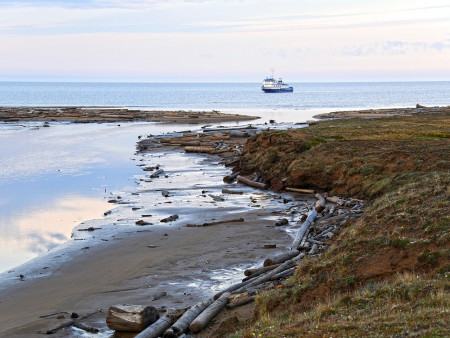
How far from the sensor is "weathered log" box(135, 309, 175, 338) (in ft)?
29.5

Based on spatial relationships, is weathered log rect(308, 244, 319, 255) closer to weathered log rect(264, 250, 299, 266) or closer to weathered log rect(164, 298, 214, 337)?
weathered log rect(264, 250, 299, 266)

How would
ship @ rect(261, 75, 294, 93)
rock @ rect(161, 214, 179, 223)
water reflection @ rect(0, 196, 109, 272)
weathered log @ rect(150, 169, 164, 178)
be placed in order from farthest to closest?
1. ship @ rect(261, 75, 294, 93)
2. weathered log @ rect(150, 169, 164, 178)
3. rock @ rect(161, 214, 179, 223)
4. water reflection @ rect(0, 196, 109, 272)

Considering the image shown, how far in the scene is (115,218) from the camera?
18.5 metres

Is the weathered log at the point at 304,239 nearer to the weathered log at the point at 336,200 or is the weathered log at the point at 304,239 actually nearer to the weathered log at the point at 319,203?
the weathered log at the point at 319,203

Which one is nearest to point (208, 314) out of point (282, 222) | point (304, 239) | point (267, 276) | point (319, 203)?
point (267, 276)

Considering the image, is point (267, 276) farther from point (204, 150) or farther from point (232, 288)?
point (204, 150)

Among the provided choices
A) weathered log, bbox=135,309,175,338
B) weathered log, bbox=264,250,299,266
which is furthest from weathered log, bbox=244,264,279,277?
weathered log, bbox=135,309,175,338

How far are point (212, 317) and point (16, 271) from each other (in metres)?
6.07

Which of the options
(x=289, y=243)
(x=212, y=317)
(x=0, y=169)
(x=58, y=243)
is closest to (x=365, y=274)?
(x=212, y=317)

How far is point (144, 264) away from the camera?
13.5 metres

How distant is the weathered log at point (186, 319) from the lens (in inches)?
360

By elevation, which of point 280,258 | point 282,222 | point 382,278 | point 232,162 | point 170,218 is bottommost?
point 170,218

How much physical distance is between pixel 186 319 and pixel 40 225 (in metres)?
10.4

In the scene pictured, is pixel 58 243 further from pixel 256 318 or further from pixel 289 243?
pixel 256 318
